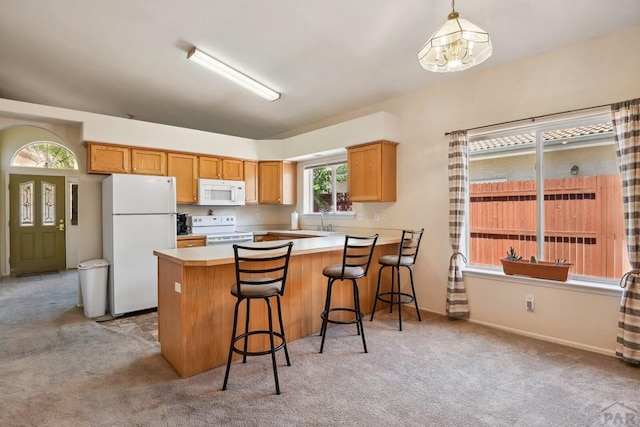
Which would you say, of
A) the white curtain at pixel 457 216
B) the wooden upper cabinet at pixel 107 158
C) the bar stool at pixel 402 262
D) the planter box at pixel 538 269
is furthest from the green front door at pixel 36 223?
the planter box at pixel 538 269

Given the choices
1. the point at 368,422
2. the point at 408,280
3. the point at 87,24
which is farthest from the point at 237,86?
the point at 368,422

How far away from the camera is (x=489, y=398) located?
209cm

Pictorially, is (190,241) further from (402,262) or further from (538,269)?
(538,269)

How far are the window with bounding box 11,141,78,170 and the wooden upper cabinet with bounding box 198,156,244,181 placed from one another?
11.5 feet

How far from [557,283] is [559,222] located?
23.7 inches

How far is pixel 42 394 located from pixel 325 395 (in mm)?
1927

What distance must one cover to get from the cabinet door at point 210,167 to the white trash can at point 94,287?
1882 millimetres

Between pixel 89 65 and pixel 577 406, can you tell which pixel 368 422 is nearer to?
pixel 577 406

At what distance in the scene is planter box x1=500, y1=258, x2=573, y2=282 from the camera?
2950 mm

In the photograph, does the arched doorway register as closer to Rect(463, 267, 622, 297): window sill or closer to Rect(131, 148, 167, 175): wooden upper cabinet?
Rect(131, 148, 167, 175): wooden upper cabinet

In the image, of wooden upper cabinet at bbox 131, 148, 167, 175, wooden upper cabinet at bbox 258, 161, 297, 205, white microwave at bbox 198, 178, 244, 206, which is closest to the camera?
wooden upper cabinet at bbox 131, 148, 167, 175

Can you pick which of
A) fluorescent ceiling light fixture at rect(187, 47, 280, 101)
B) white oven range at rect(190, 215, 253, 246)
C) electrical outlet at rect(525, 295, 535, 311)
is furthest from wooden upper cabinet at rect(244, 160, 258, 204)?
electrical outlet at rect(525, 295, 535, 311)

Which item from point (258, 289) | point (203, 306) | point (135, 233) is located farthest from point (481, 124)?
point (135, 233)

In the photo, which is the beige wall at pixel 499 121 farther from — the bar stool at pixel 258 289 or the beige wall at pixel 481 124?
the bar stool at pixel 258 289
